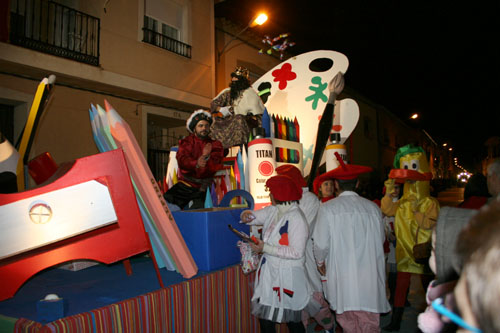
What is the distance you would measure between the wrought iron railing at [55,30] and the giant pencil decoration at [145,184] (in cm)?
551

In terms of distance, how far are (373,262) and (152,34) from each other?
8143mm

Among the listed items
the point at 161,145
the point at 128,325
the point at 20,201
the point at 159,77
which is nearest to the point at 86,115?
the point at 159,77

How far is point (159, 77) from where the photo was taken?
869cm

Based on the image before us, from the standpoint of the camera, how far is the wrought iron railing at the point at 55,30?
6566 millimetres

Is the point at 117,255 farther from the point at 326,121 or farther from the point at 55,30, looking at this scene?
the point at 55,30

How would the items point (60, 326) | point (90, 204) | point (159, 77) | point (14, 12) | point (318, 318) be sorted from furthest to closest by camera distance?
point (159, 77) → point (14, 12) → point (318, 318) → point (90, 204) → point (60, 326)

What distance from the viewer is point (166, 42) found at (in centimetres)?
912

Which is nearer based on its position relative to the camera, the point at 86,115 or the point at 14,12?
the point at 14,12

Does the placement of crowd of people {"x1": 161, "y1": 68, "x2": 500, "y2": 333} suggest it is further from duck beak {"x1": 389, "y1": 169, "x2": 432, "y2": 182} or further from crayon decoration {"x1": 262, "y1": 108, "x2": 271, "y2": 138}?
crayon decoration {"x1": 262, "y1": 108, "x2": 271, "y2": 138}

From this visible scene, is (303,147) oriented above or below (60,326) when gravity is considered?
above

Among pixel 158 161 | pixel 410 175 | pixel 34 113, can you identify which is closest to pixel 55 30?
pixel 158 161

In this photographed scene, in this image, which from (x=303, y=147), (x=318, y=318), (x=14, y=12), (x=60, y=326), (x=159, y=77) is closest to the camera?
(x=60, y=326)

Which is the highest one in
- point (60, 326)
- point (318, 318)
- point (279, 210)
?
point (279, 210)

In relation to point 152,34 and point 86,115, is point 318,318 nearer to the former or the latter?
point 86,115
